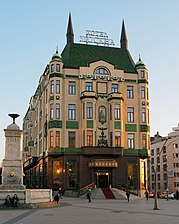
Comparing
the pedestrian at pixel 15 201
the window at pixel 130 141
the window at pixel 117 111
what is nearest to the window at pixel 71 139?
the window at pixel 117 111

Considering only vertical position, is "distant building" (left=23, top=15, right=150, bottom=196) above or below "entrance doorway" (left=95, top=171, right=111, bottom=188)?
above

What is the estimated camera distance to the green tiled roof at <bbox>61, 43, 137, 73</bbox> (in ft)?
217

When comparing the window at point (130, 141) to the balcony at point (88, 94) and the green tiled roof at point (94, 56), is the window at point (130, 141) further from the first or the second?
the green tiled roof at point (94, 56)

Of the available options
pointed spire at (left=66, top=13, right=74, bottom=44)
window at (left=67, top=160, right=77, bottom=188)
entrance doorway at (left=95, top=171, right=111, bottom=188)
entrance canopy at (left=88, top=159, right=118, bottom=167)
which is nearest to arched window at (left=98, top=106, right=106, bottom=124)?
entrance canopy at (left=88, top=159, right=118, bottom=167)

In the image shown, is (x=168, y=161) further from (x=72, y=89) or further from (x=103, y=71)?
(x=72, y=89)

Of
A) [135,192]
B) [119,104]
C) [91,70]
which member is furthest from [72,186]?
[91,70]

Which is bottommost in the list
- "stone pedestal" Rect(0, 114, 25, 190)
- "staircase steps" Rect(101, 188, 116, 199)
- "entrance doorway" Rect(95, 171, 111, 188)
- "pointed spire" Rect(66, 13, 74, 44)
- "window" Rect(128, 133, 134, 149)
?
"staircase steps" Rect(101, 188, 116, 199)

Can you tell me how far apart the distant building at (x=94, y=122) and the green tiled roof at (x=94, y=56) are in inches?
6.8

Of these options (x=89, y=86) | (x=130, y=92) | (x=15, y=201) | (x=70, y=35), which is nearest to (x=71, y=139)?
(x=89, y=86)

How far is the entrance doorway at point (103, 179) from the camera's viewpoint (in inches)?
2426

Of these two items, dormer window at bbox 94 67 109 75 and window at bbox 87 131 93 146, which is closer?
window at bbox 87 131 93 146

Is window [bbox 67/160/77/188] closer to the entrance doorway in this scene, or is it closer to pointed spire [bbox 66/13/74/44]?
the entrance doorway

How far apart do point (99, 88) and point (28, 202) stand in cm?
3496

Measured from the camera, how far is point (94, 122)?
6288cm
